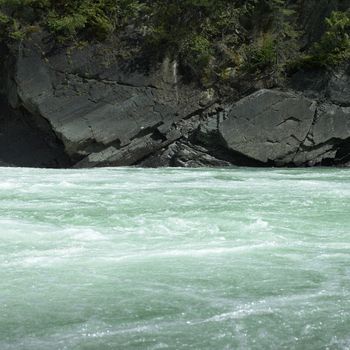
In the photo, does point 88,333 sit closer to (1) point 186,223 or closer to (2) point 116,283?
(2) point 116,283

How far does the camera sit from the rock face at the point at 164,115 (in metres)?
21.2

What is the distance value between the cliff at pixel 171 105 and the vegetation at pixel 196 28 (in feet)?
0.62

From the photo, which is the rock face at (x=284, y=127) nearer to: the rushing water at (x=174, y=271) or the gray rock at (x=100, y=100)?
the gray rock at (x=100, y=100)

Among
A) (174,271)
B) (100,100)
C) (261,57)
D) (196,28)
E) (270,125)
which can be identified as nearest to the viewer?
(174,271)

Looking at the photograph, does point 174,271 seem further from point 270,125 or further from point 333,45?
point 333,45

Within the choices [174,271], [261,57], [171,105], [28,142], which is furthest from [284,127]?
[174,271]

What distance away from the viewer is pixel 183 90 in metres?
22.5

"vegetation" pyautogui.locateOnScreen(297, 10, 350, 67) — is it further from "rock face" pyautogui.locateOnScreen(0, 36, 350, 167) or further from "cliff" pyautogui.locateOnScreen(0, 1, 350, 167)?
"rock face" pyautogui.locateOnScreen(0, 36, 350, 167)

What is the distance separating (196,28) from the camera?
23422 millimetres

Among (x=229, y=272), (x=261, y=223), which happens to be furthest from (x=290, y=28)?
(x=229, y=272)

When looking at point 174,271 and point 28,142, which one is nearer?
point 174,271

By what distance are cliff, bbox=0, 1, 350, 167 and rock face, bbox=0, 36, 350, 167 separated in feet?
0.11

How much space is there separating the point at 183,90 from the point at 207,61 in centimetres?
144

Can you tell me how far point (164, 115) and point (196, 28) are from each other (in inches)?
155
